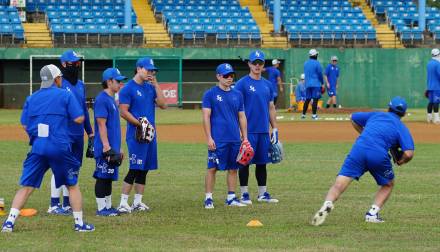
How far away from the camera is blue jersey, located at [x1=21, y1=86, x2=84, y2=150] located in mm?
9969

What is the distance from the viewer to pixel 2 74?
142 ft

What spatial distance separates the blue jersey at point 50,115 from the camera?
9969 millimetres

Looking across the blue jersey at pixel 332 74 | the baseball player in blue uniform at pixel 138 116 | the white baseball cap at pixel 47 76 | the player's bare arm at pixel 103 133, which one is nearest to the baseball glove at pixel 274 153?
the baseball player in blue uniform at pixel 138 116

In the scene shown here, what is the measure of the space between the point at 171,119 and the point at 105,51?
34.5 ft

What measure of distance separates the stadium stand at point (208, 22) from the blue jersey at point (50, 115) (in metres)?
33.3

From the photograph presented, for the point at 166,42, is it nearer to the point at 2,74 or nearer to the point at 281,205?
the point at 2,74

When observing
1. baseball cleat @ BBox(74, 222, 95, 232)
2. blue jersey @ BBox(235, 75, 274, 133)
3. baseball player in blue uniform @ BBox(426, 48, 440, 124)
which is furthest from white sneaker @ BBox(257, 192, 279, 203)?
baseball player in blue uniform @ BBox(426, 48, 440, 124)

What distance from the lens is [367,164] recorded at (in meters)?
10.5

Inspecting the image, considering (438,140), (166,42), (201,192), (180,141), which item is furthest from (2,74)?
(201,192)

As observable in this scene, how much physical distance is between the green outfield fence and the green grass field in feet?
81.6

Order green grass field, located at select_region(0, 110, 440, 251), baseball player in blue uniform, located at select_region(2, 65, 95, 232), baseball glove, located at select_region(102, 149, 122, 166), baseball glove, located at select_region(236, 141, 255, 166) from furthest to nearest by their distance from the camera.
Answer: baseball glove, located at select_region(236, 141, 255, 166) < baseball glove, located at select_region(102, 149, 122, 166) < baseball player in blue uniform, located at select_region(2, 65, 95, 232) < green grass field, located at select_region(0, 110, 440, 251)

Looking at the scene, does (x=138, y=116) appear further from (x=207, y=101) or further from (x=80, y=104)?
(x=207, y=101)

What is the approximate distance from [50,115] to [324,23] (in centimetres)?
3746

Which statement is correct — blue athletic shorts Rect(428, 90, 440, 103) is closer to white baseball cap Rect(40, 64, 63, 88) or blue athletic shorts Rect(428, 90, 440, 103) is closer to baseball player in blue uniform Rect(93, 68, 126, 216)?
baseball player in blue uniform Rect(93, 68, 126, 216)
